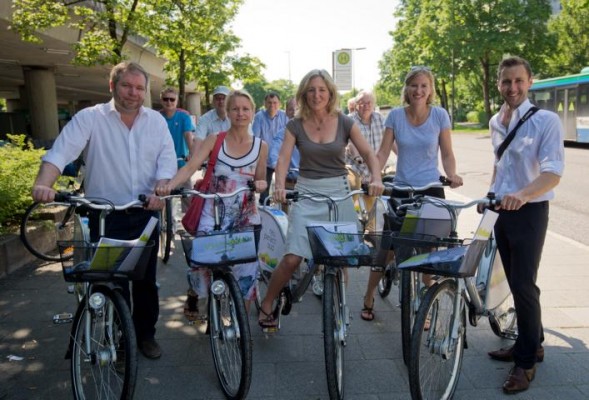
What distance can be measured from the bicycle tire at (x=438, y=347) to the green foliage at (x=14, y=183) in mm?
5191

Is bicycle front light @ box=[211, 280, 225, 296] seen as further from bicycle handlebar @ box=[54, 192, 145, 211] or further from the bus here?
the bus

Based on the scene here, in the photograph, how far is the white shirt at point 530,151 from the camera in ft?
10.5

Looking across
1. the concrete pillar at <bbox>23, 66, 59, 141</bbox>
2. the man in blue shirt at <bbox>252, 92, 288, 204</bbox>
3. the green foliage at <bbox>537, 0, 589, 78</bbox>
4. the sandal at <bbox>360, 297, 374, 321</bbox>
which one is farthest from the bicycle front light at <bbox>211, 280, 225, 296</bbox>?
the green foliage at <bbox>537, 0, 589, 78</bbox>

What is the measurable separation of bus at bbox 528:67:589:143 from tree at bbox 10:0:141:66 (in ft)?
59.6

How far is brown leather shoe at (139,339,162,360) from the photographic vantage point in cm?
395

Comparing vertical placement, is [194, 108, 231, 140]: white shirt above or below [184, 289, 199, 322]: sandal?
above

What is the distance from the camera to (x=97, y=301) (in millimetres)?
3021

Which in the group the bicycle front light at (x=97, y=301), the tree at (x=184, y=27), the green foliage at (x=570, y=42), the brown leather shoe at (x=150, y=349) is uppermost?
the green foliage at (x=570, y=42)

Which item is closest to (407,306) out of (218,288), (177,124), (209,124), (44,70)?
(218,288)

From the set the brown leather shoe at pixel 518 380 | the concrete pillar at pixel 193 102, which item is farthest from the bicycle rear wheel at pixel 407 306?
the concrete pillar at pixel 193 102

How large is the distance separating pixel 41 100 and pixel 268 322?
2222cm

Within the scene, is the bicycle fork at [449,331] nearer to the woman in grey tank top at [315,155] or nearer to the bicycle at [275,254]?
the woman in grey tank top at [315,155]

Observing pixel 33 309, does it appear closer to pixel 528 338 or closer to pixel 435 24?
pixel 528 338

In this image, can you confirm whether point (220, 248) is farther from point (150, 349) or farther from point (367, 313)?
point (367, 313)
